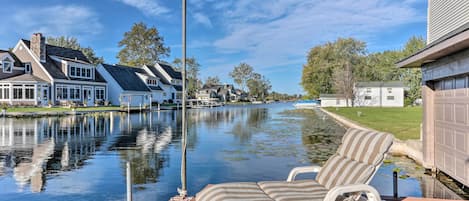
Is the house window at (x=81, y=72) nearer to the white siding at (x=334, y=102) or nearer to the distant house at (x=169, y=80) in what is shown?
the distant house at (x=169, y=80)

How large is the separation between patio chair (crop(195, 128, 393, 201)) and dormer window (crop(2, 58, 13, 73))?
33.8 metres

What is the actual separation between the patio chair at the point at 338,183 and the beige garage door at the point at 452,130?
2769 mm

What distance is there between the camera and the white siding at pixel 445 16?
5742 millimetres

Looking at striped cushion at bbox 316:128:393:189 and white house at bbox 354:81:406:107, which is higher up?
white house at bbox 354:81:406:107

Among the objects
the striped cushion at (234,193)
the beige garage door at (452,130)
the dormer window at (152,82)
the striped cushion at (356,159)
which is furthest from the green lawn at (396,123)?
the dormer window at (152,82)

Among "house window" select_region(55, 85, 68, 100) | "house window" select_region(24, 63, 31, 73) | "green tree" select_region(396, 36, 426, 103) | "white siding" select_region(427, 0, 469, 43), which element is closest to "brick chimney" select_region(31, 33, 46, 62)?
"house window" select_region(24, 63, 31, 73)

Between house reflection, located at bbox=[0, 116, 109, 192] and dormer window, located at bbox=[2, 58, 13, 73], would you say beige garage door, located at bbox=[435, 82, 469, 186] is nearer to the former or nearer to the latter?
house reflection, located at bbox=[0, 116, 109, 192]

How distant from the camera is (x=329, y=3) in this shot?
21.2 meters

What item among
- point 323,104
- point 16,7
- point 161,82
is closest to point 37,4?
point 16,7

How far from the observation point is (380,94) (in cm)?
4916

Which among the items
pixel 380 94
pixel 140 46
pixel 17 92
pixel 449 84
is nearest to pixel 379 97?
pixel 380 94

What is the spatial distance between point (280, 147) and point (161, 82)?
4157 centimetres

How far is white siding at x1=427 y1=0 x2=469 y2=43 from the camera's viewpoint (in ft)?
18.8

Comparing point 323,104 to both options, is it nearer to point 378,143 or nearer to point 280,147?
point 280,147
